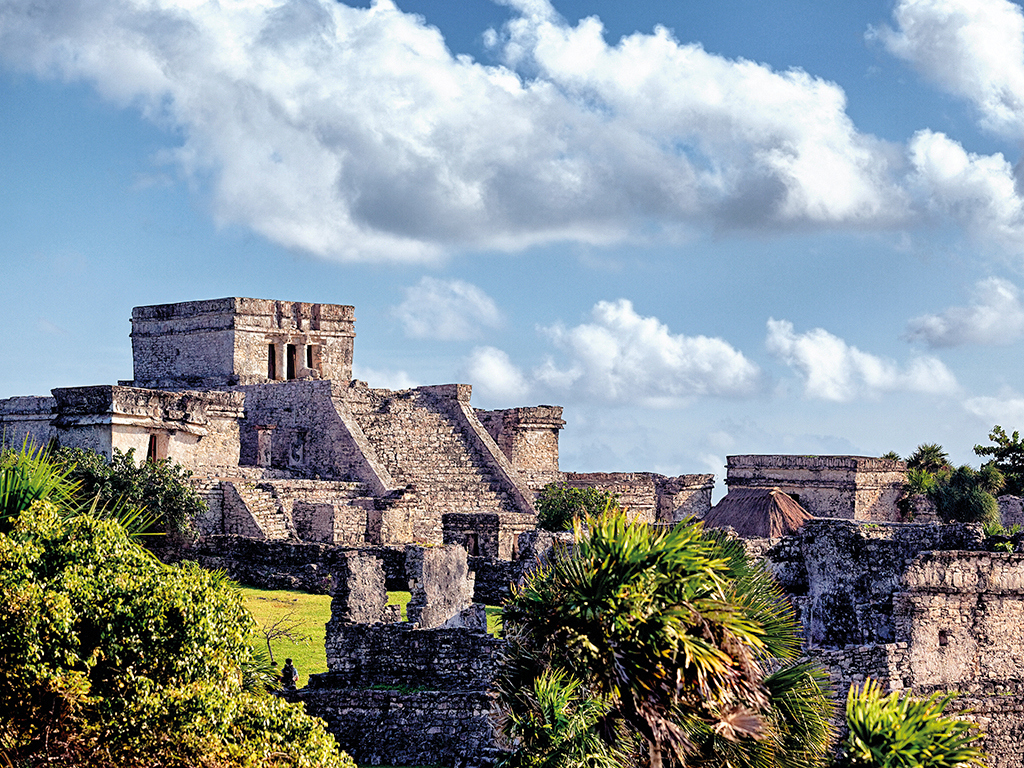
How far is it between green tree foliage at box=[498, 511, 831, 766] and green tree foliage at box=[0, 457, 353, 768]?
158cm

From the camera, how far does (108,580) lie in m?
9.18

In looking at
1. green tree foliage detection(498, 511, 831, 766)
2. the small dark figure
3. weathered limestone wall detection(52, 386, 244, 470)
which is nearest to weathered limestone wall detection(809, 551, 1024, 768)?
green tree foliage detection(498, 511, 831, 766)

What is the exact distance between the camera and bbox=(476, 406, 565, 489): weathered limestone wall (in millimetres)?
35062

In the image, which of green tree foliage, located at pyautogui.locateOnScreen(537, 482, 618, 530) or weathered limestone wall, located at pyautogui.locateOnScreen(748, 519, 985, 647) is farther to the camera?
green tree foliage, located at pyautogui.locateOnScreen(537, 482, 618, 530)

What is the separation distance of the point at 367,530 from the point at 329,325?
43.1 ft

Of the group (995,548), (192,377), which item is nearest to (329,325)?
(192,377)

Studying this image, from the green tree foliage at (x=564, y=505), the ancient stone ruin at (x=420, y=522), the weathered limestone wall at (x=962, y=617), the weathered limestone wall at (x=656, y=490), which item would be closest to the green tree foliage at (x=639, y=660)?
the ancient stone ruin at (x=420, y=522)

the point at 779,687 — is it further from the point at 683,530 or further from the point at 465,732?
the point at 465,732

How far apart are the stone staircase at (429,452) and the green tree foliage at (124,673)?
18556mm

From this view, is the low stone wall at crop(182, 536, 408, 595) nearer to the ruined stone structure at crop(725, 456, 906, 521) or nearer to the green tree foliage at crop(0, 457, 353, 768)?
the green tree foliage at crop(0, 457, 353, 768)

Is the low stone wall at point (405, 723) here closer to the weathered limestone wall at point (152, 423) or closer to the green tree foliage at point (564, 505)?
the weathered limestone wall at point (152, 423)

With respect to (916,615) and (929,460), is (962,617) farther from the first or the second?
(929,460)

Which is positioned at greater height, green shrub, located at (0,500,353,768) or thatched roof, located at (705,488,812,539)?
thatched roof, located at (705,488,812,539)

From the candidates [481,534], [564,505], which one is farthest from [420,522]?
[481,534]
